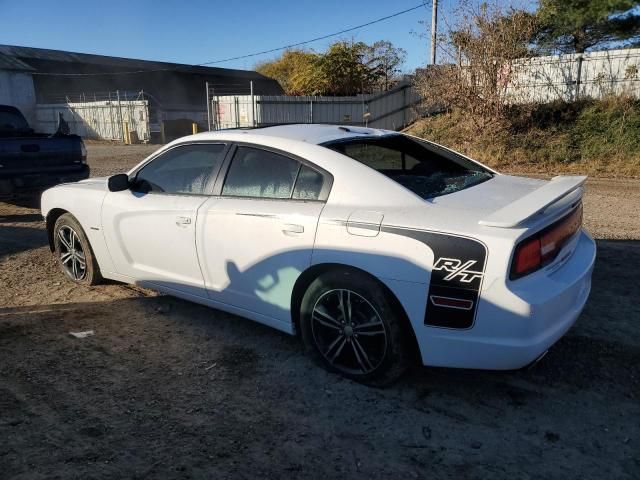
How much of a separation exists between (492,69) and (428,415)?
41.5 feet

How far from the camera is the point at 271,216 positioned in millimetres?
3291

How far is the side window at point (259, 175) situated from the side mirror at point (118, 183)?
1.06 metres

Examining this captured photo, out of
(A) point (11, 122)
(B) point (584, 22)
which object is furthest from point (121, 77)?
(B) point (584, 22)

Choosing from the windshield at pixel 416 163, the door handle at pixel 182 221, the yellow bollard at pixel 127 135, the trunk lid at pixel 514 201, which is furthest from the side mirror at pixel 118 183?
the yellow bollard at pixel 127 135

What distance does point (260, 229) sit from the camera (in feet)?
10.9

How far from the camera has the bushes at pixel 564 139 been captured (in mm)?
12570

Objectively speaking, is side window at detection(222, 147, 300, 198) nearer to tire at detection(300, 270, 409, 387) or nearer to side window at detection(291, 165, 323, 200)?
side window at detection(291, 165, 323, 200)

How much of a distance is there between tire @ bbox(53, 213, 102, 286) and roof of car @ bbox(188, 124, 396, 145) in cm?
163

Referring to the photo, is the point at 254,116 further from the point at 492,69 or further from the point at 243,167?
the point at 243,167

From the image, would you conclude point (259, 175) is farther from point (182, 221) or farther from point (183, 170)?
point (183, 170)

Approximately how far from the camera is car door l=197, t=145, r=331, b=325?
10.5 ft

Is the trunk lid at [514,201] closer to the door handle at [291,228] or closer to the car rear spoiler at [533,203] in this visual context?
the car rear spoiler at [533,203]

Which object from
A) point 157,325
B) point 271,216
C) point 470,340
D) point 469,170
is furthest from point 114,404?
point 469,170

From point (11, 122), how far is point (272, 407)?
9061 millimetres
